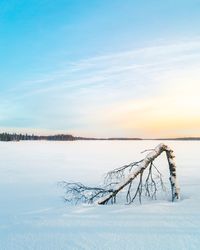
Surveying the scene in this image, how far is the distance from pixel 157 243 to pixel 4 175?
1225cm

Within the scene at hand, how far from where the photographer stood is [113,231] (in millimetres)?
4969

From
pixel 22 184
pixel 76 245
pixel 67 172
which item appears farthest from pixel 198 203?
pixel 67 172

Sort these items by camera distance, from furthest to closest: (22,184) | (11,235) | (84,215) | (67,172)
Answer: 1. (67,172)
2. (22,184)
3. (84,215)
4. (11,235)

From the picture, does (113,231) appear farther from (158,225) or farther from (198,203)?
(198,203)

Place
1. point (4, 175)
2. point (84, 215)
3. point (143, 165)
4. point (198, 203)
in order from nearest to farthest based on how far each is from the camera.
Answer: point (84, 215) → point (198, 203) → point (143, 165) → point (4, 175)

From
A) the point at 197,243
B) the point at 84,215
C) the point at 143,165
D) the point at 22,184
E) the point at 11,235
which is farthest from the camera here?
the point at 22,184

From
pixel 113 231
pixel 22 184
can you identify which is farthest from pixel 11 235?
pixel 22 184

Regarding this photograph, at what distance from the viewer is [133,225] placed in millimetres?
5246

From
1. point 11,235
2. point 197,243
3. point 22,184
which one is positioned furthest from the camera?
point 22,184

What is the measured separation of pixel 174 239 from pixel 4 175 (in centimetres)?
1224

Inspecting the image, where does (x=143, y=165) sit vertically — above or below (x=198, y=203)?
above

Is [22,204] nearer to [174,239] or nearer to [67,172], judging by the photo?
[174,239]

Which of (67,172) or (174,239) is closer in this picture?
(174,239)

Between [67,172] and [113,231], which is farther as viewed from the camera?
[67,172]
